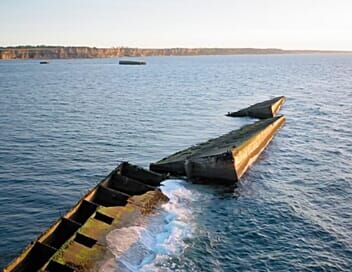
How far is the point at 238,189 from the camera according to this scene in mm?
27141

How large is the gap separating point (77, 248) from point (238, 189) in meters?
12.9

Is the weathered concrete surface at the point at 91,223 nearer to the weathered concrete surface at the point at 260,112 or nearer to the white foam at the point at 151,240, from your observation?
the white foam at the point at 151,240

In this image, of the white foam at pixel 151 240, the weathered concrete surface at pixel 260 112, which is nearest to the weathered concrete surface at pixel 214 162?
the white foam at pixel 151 240

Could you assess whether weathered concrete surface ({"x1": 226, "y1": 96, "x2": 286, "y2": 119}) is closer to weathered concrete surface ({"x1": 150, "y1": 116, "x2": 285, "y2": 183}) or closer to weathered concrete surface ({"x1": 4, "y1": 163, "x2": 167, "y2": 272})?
weathered concrete surface ({"x1": 150, "y1": 116, "x2": 285, "y2": 183})

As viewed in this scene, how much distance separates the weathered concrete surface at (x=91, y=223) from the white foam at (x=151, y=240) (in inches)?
23.1

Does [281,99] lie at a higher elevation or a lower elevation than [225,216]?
higher

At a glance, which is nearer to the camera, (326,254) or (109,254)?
(109,254)

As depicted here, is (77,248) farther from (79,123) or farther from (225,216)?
(79,123)

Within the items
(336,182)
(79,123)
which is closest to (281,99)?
(79,123)

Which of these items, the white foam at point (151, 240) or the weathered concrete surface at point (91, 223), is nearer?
the weathered concrete surface at point (91, 223)

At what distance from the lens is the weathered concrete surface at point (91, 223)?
645 inches

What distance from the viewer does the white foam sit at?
17.5m

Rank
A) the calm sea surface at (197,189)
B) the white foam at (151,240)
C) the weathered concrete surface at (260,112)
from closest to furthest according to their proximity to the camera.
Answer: the white foam at (151,240)
the calm sea surface at (197,189)
the weathered concrete surface at (260,112)

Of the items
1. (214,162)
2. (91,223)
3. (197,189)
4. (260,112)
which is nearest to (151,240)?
(91,223)
